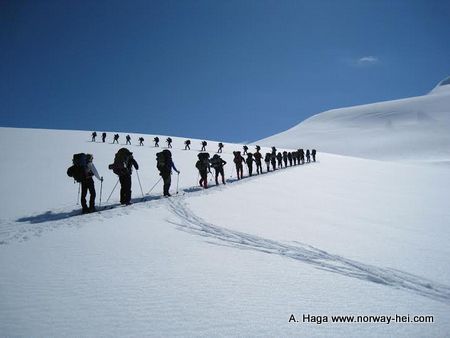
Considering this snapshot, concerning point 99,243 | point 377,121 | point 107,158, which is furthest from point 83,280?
point 377,121

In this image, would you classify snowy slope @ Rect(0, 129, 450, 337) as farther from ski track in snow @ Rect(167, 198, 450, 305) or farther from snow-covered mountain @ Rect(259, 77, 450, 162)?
snow-covered mountain @ Rect(259, 77, 450, 162)

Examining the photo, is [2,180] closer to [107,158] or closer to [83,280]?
[107,158]

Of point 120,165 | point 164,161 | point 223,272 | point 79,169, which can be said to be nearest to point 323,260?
point 223,272

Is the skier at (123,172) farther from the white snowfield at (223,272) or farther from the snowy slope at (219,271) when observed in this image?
the snowy slope at (219,271)

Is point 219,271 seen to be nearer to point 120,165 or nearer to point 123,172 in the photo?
point 123,172

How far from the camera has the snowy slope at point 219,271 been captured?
3.05 metres

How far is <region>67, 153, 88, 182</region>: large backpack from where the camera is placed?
8969mm

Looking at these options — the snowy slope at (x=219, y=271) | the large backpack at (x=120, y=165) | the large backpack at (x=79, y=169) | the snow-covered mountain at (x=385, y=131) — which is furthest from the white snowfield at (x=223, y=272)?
the snow-covered mountain at (x=385, y=131)

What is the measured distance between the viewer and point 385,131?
9438 cm

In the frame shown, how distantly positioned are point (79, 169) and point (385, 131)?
103 m

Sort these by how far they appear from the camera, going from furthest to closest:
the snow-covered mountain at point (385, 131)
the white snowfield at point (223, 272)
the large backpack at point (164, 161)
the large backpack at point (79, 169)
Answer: the snow-covered mountain at point (385, 131)
the large backpack at point (164, 161)
the large backpack at point (79, 169)
the white snowfield at point (223, 272)

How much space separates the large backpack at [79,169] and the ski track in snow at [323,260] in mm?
3668

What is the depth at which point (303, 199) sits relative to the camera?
11.1m

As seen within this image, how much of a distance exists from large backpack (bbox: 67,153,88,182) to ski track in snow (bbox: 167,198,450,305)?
3.67m
